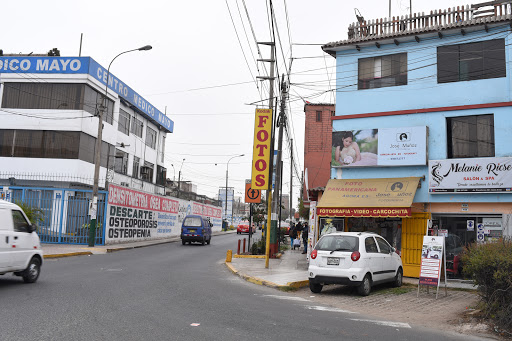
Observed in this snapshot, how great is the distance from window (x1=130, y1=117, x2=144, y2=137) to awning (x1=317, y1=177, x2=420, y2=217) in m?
27.6

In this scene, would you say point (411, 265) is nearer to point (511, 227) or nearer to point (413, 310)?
point (511, 227)

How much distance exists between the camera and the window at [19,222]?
10500 mm

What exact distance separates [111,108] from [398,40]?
25171mm

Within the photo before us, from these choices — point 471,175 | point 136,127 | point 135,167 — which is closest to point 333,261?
point 471,175

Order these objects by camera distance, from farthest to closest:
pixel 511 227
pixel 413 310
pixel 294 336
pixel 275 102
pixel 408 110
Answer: pixel 275 102
pixel 408 110
pixel 511 227
pixel 413 310
pixel 294 336

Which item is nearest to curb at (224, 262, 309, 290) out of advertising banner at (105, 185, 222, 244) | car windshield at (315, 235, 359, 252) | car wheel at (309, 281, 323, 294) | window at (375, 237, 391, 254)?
car wheel at (309, 281, 323, 294)

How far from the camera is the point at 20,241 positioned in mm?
10508

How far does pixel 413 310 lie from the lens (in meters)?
9.83

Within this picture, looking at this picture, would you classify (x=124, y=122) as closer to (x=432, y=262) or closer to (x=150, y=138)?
(x=150, y=138)

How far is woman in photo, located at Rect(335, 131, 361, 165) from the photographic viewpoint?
17663 mm

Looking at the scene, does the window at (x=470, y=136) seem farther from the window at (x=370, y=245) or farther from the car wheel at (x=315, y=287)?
the car wheel at (x=315, y=287)

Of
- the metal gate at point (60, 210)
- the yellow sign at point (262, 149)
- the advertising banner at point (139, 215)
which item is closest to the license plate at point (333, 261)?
the yellow sign at point (262, 149)

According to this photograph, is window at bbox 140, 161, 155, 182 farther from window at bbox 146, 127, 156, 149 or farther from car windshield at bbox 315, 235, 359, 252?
car windshield at bbox 315, 235, 359, 252

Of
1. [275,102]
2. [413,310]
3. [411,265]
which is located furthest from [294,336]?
[275,102]
